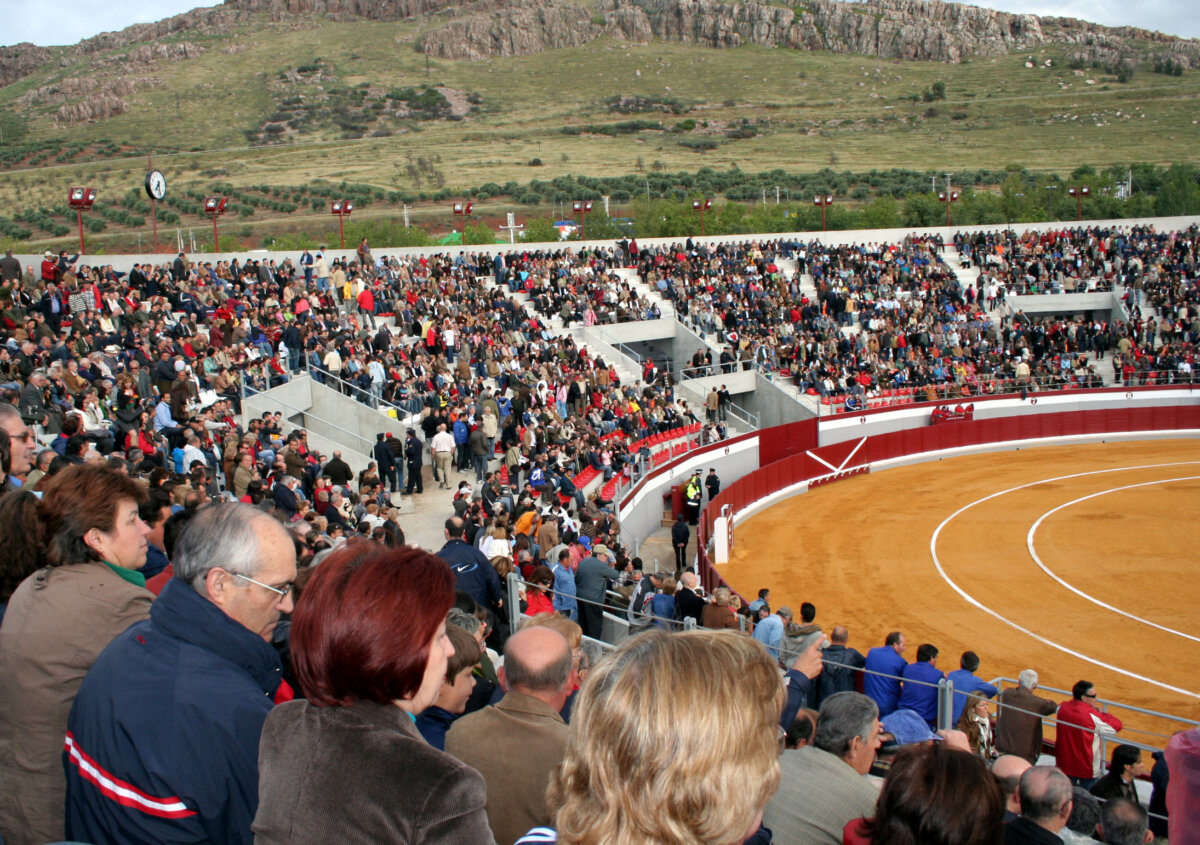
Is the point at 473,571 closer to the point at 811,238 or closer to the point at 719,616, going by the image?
the point at 719,616

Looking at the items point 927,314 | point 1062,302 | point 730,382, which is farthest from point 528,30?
point 730,382

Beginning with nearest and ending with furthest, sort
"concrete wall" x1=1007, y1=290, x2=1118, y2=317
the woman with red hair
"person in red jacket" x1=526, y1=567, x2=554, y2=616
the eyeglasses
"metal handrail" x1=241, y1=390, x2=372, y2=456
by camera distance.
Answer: the woman with red hair → the eyeglasses → "person in red jacket" x1=526, y1=567, x2=554, y2=616 → "metal handrail" x1=241, y1=390, x2=372, y2=456 → "concrete wall" x1=1007, y1=290, x2=1118, y2=317

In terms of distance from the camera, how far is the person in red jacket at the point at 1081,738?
860 centimetres

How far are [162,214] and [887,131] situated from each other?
242 ft

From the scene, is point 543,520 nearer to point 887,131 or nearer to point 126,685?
point 126,685

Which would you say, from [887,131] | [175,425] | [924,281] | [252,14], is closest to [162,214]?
[924,281]

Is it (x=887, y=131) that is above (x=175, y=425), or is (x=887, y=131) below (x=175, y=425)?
above

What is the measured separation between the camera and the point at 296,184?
8494 centimetres

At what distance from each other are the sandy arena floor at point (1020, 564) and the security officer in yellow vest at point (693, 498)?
1306 millimetres

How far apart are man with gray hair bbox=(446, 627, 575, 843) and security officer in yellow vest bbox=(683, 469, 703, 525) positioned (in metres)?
20.4

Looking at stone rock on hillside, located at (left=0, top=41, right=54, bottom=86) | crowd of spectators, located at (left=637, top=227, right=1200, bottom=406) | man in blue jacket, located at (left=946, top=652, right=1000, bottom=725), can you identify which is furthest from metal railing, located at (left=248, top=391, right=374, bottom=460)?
stone rock on hillside, located at (left=0, top=41, right=54, bottom=86)

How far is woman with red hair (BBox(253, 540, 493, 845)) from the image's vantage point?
227 centimetres

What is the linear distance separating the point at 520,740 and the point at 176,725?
45.3 inches

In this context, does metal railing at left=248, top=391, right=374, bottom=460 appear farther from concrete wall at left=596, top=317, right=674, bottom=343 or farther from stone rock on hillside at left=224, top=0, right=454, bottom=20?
stone rock on hillside at left=224, top=0, right=454, bottom=20
